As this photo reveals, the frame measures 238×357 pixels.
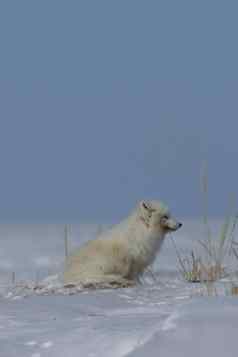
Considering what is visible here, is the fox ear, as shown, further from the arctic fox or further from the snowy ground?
the snowy ground

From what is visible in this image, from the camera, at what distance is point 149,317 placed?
12.9ft

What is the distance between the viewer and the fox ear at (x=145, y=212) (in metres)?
8.05

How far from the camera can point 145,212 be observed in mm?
8086

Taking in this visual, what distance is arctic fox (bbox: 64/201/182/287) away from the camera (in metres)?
7.31

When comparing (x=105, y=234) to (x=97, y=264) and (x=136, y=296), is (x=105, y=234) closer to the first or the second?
(x=97, y=264)

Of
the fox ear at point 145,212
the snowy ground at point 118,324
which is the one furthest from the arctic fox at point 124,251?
the snowy ground at point 118,324

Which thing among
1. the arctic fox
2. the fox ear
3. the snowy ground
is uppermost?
the fox ear

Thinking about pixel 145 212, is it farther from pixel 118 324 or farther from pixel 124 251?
pixel 118 324

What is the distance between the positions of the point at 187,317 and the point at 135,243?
480 centimetres

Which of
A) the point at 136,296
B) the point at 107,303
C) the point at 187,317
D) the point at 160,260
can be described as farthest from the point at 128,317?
the point at 160,260

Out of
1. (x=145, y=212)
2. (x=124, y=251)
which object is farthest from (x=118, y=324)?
(x=145, y=212)

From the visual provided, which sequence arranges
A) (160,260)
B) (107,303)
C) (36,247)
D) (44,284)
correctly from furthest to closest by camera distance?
(36,247) < (160,260) < (44,284) < (107,303)

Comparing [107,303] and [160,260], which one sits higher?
[160,260]

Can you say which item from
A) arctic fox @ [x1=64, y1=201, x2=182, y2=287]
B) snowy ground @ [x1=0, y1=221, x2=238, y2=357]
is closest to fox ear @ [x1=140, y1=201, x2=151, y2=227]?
arctic fox @ [x1=64, y1=201, x2=182, y2=287]
